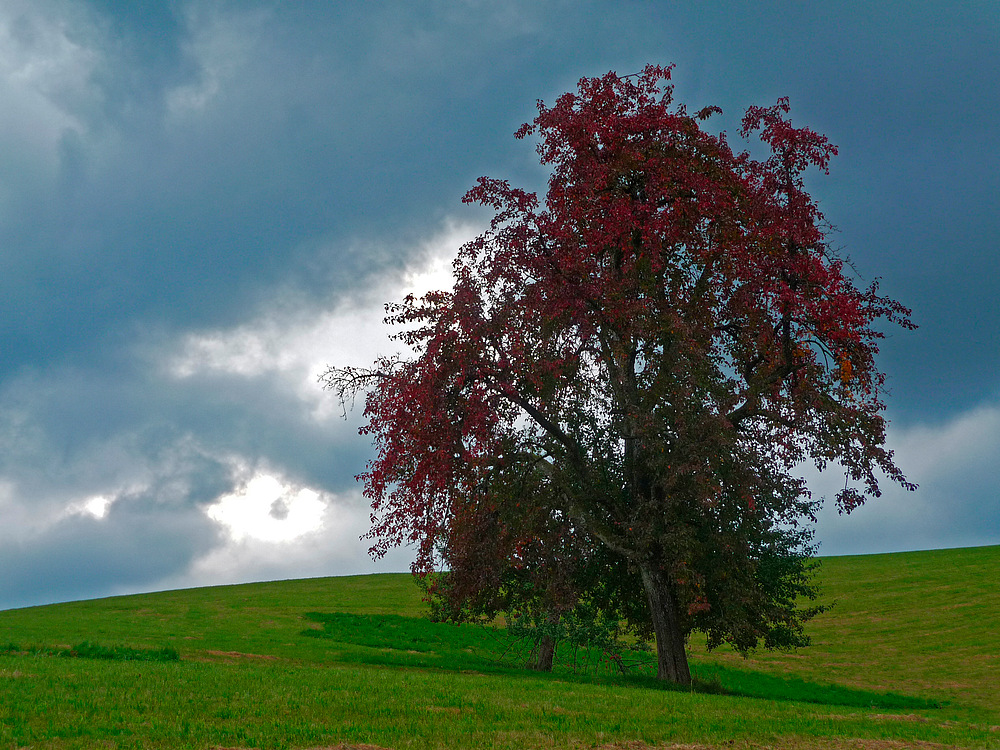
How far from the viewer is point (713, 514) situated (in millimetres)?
26125

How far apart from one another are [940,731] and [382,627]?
32.8m

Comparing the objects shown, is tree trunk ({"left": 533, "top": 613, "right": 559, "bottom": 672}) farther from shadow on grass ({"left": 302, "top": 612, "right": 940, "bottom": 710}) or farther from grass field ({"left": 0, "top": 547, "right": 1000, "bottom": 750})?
grass field ({"left": 0, "top": 547, "right": 1000, "bottom": 750})

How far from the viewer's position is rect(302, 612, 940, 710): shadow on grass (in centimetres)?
2828

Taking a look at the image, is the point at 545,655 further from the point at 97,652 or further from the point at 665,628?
the point at 97,652

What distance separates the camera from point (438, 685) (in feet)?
62.8

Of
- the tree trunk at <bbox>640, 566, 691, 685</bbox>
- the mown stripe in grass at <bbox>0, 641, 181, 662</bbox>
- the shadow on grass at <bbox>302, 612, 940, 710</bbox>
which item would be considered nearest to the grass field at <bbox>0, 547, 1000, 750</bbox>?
the mown stripe in grass at <bbox>0, 641, 181, 662</bbox>

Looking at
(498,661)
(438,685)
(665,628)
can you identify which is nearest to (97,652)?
(438,685)

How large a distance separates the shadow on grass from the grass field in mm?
193

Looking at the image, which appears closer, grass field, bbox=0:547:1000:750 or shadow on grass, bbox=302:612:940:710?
grass field, bbox=0:547:1000:750

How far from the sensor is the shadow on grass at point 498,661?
28.3 metres

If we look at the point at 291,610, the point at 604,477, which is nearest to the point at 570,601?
the point at 604,477

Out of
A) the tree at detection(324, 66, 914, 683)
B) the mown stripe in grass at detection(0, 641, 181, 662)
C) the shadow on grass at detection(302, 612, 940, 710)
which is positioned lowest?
the shadow on grass at detection(302, 612, 940, 710)

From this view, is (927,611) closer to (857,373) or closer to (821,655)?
(821,655)

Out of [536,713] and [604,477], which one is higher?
[604,477]
